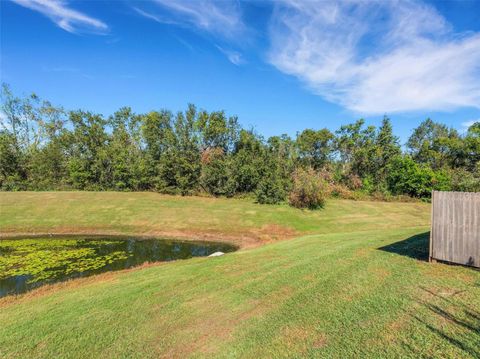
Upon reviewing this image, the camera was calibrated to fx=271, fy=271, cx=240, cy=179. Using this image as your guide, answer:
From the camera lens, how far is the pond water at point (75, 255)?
43.0 ft

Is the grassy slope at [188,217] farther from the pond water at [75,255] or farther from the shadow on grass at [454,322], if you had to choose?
the shadow on grass at [454,322]

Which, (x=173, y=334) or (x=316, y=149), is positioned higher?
(x=316, y=149)

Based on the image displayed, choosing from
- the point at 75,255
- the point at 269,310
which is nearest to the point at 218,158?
the point at 75,255

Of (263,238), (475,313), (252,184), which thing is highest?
(252,184)

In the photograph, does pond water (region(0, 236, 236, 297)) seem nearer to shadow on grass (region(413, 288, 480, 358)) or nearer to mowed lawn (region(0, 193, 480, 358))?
mowed lawn (region(0, 193, 480, 358))

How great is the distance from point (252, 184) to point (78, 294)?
28739mm

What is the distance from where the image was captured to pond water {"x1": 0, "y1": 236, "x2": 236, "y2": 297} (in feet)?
43.0

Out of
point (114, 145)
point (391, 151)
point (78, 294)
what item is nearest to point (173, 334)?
point (78, 294)

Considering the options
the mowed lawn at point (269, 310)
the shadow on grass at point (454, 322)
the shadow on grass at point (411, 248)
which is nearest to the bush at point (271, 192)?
the mowed lawn at point (269, 310)

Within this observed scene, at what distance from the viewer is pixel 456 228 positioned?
8.16 metres

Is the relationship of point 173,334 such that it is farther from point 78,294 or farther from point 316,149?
point 316,149

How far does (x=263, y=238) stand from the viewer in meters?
22.7

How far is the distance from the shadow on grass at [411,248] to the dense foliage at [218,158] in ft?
57.1

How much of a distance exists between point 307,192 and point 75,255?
71.5ft
